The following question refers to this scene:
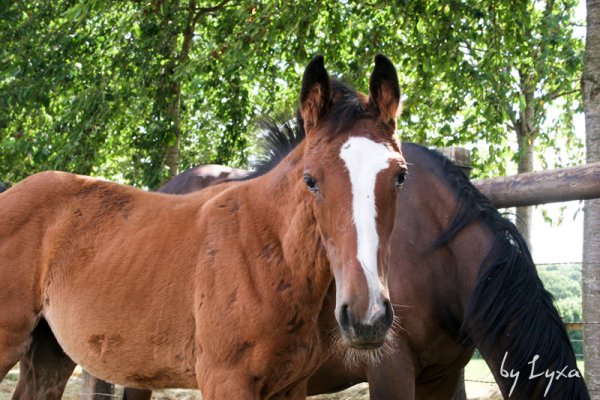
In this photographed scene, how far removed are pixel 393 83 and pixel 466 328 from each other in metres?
1.50

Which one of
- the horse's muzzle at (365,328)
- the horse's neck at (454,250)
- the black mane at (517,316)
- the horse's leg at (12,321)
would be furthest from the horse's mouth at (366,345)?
the horse's leg at (12,321)

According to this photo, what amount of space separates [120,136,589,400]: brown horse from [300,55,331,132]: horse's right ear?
2.72 feet

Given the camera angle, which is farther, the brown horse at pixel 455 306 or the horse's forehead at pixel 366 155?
the brown horse at pixel 455 306

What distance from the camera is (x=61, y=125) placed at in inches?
325

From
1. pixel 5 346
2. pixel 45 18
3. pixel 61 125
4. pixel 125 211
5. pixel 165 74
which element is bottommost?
pixel 5 346

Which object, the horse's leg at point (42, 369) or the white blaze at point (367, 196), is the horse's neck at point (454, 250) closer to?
the white blaze at point (367, 196)

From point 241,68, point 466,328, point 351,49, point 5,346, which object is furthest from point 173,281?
point 351,49

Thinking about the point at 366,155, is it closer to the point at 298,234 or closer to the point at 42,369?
→ the point at 298,234

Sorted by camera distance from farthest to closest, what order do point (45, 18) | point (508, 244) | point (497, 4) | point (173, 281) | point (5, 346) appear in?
point (45, 18) → point (497, 4) → point (508, 244) → point (5, 346) → point (173, 281)

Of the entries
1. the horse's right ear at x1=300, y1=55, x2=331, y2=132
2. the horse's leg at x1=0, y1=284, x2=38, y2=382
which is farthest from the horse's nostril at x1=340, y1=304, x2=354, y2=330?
the horse's leg at x1=0, y1=284, x2=38, y2=382

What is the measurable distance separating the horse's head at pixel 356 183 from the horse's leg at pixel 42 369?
2.05 metres

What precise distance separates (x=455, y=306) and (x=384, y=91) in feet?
5.04

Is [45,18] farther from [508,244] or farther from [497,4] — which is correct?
[508,244]

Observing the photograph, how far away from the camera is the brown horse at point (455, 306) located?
3.73m
